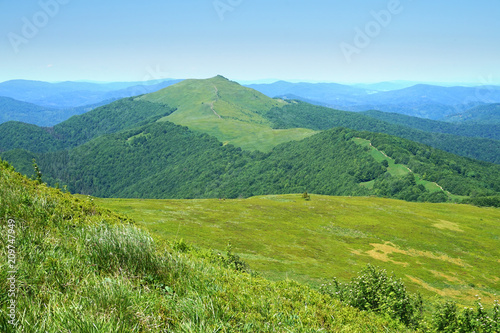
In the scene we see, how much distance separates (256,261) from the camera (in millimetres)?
47688

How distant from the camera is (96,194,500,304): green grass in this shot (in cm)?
5128

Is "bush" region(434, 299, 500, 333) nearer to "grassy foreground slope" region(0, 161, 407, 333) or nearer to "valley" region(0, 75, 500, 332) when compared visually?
"valley" region(0, 75, 500, 332)

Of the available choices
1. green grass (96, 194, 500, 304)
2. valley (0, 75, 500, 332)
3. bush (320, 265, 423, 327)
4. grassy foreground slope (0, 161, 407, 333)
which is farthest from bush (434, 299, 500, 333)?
green grass (96, 194, 500, 304)

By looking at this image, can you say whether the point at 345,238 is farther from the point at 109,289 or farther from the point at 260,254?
the point at 109,289

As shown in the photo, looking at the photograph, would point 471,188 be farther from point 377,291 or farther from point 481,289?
point 377,291

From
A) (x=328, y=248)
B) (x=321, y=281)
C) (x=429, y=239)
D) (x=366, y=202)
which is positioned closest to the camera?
(x=321, y=281)

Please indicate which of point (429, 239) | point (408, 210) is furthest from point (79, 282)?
point (408, 210)

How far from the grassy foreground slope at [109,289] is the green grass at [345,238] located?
23510 millimetres

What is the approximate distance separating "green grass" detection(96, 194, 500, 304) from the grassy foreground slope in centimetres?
2351

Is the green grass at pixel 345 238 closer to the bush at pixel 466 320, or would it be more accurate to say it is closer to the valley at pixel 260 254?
the valley at pixel 260 254

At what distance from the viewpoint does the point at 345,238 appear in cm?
7512

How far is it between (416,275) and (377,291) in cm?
3937

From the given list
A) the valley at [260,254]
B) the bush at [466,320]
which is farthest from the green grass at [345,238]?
the bush at [466,320]

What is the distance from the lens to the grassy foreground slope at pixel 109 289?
7.33m
